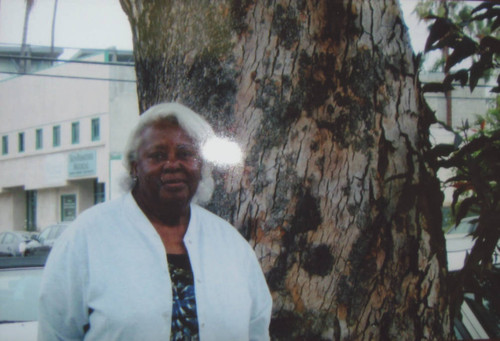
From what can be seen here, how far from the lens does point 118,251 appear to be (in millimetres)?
1219

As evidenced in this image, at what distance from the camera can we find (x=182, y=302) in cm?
124

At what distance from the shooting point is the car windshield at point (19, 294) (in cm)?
146

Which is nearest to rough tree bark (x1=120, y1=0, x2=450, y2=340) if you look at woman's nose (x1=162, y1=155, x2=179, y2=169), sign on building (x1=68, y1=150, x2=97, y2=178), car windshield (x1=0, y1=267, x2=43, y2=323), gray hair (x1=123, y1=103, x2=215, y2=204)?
gray hair (x1=123, y1=103, x2=215, y2=204)

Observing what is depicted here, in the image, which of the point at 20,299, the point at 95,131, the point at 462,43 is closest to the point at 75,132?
the point at 95,131

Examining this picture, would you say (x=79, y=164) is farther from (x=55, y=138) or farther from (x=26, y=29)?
(x=26, y=29)

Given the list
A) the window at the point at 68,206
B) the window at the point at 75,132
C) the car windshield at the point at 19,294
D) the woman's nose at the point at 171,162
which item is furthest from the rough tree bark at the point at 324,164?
the window at the point at 75,132

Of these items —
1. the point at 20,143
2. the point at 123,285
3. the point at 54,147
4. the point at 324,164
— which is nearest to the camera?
the point at 123,285

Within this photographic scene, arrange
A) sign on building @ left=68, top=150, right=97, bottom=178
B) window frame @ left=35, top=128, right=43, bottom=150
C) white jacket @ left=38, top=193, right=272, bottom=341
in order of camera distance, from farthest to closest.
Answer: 1. sign on building @ left=68, top=150, right=97, bottom=178
2. window frame @ left=35, top=128, right=43, bottom=150
3. white jacket @ left=38, top=193, right=272, bottom=341

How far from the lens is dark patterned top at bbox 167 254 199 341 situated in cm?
123

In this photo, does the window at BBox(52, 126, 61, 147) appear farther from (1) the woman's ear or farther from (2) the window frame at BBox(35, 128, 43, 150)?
(1) the woman's ear

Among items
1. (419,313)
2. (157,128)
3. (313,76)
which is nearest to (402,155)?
(313,76)

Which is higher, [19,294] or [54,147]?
[54,147]

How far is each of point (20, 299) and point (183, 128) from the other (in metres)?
0.75

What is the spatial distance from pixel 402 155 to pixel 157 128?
0.66 meters
